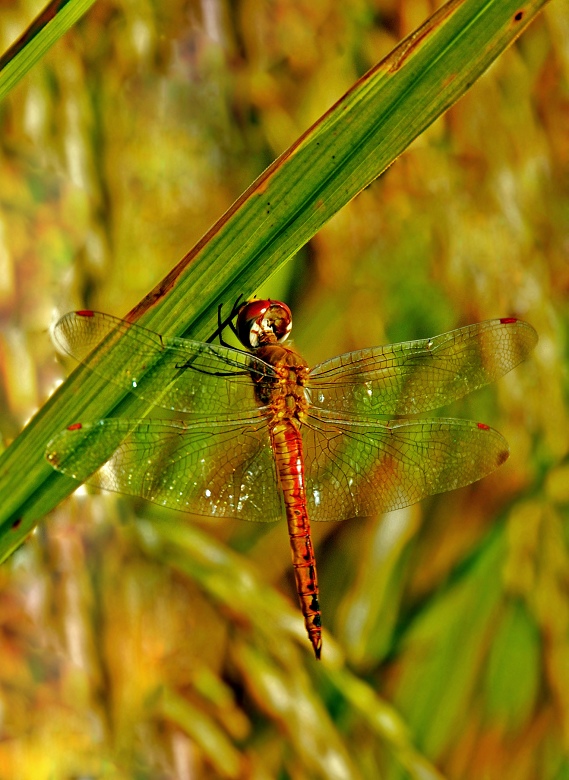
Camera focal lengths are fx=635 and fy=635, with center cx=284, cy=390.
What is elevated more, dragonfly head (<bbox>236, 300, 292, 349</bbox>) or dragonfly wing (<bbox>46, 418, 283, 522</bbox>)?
dragonfly head (<bbox>236, 300, 292, 349</bbox>)

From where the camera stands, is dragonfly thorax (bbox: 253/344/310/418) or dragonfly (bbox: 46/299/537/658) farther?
dragonfly thorax (bbox: 253/344/310/418)

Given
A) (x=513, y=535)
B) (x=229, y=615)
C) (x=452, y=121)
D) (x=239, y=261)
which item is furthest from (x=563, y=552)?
(x=239, y=261)

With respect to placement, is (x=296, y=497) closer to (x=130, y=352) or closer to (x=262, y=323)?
(x=262, y=323)

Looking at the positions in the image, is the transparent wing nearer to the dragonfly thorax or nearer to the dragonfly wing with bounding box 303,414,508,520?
the dragonfly thorax

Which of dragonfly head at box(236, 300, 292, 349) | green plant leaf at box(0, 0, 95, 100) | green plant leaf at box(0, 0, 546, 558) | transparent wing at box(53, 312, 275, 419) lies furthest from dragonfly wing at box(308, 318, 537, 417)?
green plant leaf at box(0, 0, 95, 100)

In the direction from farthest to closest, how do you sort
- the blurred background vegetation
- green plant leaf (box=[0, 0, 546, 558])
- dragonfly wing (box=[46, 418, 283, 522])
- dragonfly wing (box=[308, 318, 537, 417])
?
the blurred background vegetation, dragonfly wing (box=[308, 318, 537, 417]), dragonfly wing (box=[46, 418, 283, 522]), green plant leaf (box=[0, 0, 546, 558])

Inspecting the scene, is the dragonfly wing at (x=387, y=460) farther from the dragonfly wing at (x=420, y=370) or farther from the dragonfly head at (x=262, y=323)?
the dragonfly head at (x=262, y=323)

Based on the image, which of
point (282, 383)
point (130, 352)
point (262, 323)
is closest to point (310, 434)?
point (282, 383)
